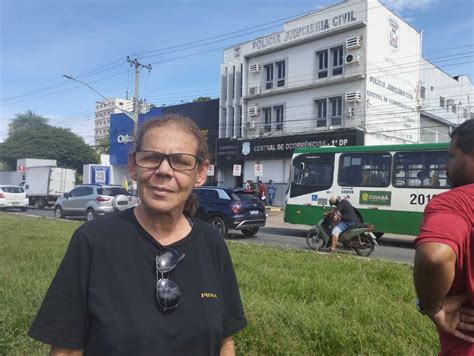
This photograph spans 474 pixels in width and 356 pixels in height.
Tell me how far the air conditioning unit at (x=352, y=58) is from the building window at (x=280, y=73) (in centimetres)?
508

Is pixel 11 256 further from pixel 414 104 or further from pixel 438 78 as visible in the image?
pixel 438 78

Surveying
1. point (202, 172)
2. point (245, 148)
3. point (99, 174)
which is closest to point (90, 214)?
point (245, 148)

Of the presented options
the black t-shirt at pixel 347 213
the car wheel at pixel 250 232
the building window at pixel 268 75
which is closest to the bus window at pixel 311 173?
the car wheel at pixel 250 232

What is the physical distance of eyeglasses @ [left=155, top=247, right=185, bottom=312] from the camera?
174 cm

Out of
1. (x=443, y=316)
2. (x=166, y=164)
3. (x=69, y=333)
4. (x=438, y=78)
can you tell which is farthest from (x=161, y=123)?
(x=438, y=78)

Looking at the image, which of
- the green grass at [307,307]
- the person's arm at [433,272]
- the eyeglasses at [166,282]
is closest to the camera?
the person's arm at [433,272]

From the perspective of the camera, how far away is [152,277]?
1.78 m

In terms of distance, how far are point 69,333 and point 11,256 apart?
7.08 metres

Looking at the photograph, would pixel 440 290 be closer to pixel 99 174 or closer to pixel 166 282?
pixel 166 282

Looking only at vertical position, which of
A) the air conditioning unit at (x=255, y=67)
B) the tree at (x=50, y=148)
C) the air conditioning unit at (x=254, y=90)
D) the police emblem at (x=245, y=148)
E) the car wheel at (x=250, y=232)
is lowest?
the car wheel at (x=250, y=232)

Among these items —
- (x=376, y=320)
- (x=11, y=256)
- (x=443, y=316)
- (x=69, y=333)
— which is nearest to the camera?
(x=69, y=333)

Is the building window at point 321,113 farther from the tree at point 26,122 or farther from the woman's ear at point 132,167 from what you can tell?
the tree at point 26,122

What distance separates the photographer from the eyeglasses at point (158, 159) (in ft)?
6.32

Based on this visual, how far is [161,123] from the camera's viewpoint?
1972 millimetres
